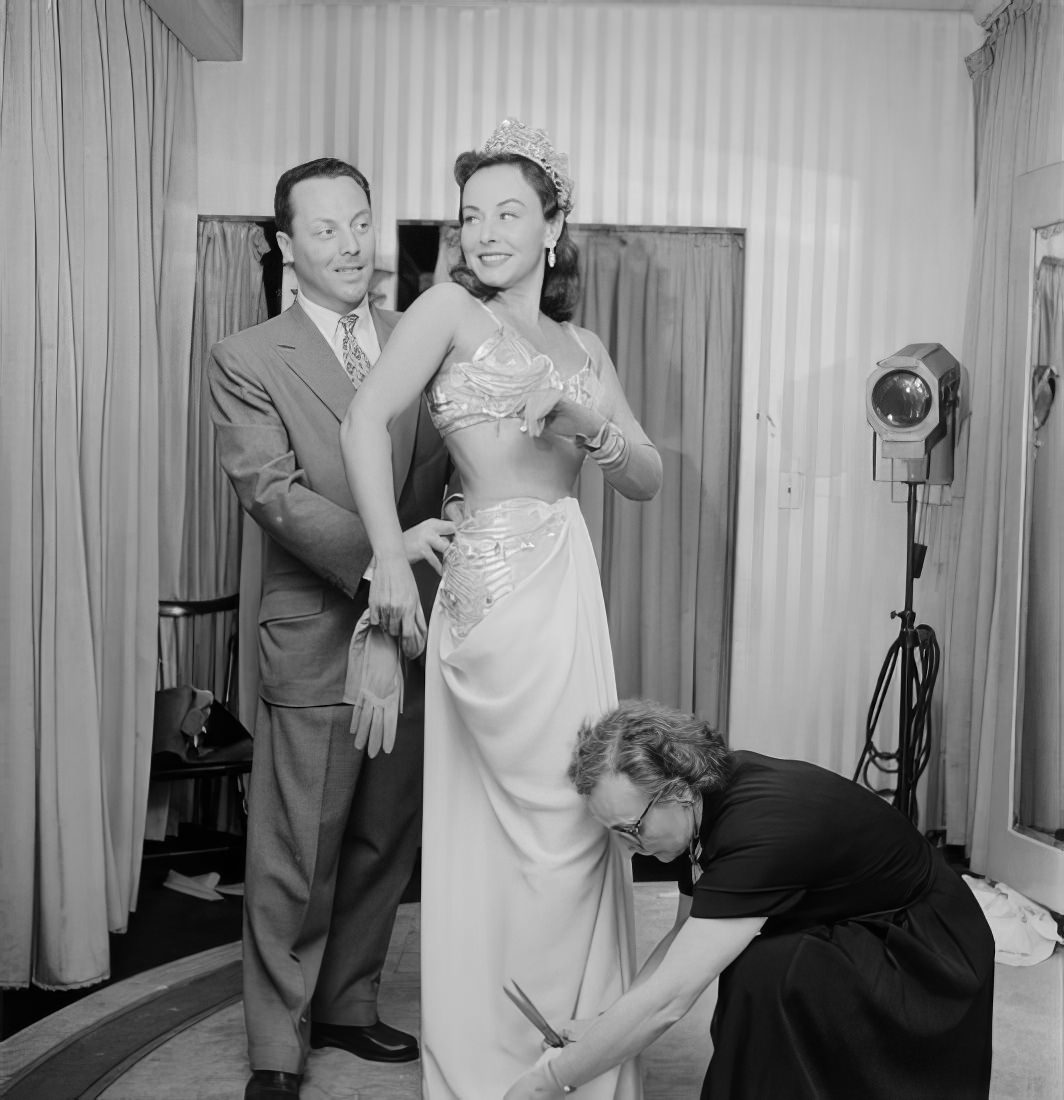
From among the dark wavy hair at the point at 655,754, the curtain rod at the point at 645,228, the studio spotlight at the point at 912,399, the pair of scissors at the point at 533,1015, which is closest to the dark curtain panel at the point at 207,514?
the curtain rod at the point at 645,228

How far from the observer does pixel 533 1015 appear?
206cm

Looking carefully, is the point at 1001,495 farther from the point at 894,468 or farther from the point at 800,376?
the point at 800,376

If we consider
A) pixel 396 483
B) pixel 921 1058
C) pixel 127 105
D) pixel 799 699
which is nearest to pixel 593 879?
pixel 921 1058

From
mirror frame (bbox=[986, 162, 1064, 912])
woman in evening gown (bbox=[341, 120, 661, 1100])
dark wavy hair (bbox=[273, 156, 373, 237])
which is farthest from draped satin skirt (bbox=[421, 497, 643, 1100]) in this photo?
mirror frame (bbox=[986, 162, 1064, 912])

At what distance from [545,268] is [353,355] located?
0.46 meters

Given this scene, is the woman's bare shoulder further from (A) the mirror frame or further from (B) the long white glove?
(A) the mirror frame

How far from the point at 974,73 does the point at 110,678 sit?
9.91 feet

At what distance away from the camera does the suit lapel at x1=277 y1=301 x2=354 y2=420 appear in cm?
250

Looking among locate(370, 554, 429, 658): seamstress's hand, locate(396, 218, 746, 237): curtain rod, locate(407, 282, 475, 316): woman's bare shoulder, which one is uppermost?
locate(396, 218, 746, 237): curtain rod

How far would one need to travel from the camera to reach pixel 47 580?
2.96m

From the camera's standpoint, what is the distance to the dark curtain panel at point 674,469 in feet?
13.3

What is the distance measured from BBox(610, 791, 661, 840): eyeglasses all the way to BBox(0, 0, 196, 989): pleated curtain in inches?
61.4

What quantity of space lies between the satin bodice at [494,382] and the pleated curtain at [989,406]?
2.10m

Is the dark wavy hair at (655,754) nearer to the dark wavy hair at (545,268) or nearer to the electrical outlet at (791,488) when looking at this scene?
the dark wavy hair at (545,268)
